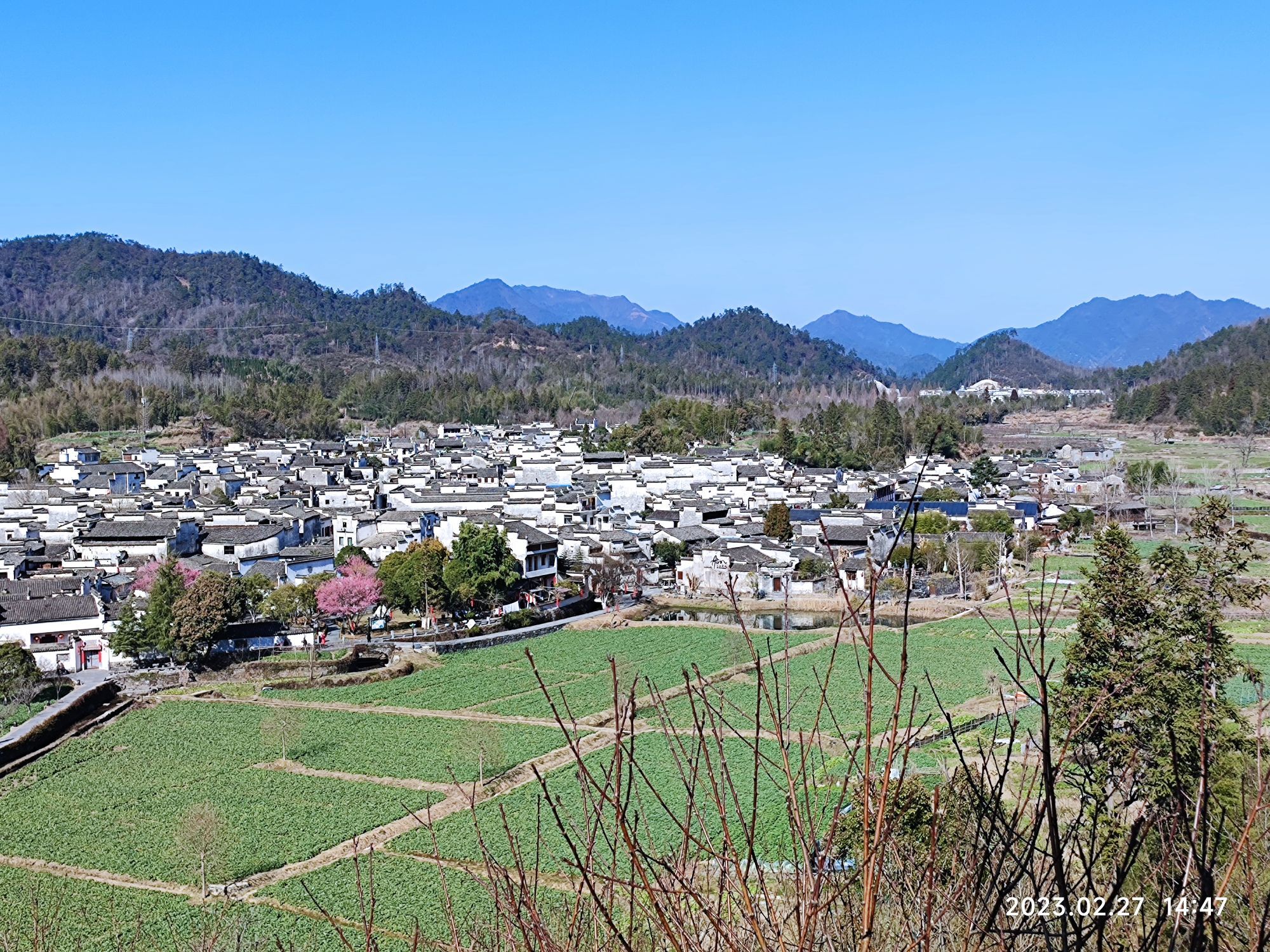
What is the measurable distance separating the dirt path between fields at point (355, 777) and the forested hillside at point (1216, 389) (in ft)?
150

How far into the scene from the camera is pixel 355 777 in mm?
10422

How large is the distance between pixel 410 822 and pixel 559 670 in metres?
5.55

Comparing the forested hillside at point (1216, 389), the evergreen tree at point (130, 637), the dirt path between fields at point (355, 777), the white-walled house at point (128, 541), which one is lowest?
the dirt path between fields at point (355, 777)

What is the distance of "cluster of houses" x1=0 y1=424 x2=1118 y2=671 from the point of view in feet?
63.8

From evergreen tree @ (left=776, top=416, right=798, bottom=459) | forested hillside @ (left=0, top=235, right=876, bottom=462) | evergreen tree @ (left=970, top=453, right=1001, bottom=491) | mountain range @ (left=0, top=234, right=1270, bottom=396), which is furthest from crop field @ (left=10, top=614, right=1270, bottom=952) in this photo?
mountain range @ (left=0, top=234, right=1270, bottom=396)

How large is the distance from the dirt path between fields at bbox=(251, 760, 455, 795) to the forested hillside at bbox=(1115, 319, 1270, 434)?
45847 millimetres

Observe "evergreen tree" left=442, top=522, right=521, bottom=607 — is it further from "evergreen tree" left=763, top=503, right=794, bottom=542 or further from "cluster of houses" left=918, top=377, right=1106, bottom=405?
"cluster of houses" left=918, top=377, right=1106, bottom=405

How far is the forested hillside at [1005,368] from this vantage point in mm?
99375

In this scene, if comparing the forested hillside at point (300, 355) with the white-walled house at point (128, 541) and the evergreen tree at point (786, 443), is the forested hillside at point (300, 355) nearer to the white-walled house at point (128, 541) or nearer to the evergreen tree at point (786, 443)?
the evergreen tree at point (786, 443)

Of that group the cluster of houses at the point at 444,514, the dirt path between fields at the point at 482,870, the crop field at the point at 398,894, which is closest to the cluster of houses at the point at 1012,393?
the cluster of houses at the point at 444,514

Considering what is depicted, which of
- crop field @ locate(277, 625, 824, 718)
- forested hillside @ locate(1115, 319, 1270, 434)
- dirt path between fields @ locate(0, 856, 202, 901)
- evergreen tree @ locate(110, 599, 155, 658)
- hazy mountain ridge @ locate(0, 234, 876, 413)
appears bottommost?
crop field @ locate(277, 625, 824, 718)

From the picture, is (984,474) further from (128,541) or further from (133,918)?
(133,918)

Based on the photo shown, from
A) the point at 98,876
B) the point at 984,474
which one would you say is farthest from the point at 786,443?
the point at 98,876

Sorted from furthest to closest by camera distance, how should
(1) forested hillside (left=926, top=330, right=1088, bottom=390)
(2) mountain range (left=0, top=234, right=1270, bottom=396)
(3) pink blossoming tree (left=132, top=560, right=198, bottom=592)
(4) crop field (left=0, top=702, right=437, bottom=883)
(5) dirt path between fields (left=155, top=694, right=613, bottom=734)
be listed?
(1) forested hillside (left=926, top=330, right=1088, bottom=390) → (2) mountain range (left=0, top=234, right=1270, bottom=396) → (3) pink blossoming tree (left=132, top=560, right=198, bottom=592) → (5) dirt path between fields (left=155, top=694, right=613, bottom=734) → (4) crop field (left=0, top=702, right=437, bottom=883)
